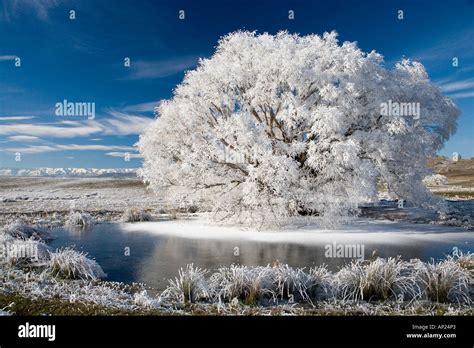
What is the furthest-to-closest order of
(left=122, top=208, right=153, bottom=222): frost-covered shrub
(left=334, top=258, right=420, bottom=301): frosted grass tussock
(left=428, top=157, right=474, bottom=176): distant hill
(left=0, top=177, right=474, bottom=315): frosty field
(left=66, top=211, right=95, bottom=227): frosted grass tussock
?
1. (left=428, top=157, right=474, bottom=176): distant hill
2. (left=122, top=208, right=153, bottom=222): frost-covered shrub
3. (left=66, top=211, right=95, bottom=227): frosted grass tussock
4. (left=334, top=258, right=420, bottom=301): frosted grass tussock
5. (left=0, top=177, right=474, bottom=315): frosty field

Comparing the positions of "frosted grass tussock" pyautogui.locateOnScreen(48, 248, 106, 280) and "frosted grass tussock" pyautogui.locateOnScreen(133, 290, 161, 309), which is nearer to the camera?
"frosted grass tussock" pyautogui.locateOnScreen(133, 290, 161, 309)

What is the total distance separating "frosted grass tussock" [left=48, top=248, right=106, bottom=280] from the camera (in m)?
8.37

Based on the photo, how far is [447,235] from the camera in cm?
1327

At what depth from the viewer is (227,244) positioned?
39.2ft

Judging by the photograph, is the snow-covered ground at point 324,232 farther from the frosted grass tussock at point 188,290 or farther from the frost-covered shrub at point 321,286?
the frosted grass tussock at point 188,290

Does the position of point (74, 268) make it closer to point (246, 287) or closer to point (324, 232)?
point (246, 287)

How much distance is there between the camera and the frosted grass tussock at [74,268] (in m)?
8.37

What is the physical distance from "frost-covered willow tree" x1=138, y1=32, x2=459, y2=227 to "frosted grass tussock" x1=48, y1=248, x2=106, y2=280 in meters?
6.84

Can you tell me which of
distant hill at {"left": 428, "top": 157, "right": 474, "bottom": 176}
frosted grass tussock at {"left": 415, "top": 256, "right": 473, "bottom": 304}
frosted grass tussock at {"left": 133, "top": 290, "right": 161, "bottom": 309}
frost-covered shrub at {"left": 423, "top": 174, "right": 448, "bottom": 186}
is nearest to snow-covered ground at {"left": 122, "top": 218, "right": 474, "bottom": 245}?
frost-covered shrub at {"left": 423, "top": 174, "right": 448, "bottom": 186}

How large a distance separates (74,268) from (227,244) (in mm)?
4627

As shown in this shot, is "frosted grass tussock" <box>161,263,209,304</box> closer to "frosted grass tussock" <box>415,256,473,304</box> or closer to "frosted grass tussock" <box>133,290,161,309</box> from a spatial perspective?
"frosted grass tussock" <box>133,290,161,309</box>

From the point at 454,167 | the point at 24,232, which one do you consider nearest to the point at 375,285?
the point at 24,232

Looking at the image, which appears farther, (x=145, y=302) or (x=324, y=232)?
(x=324, y=232)
